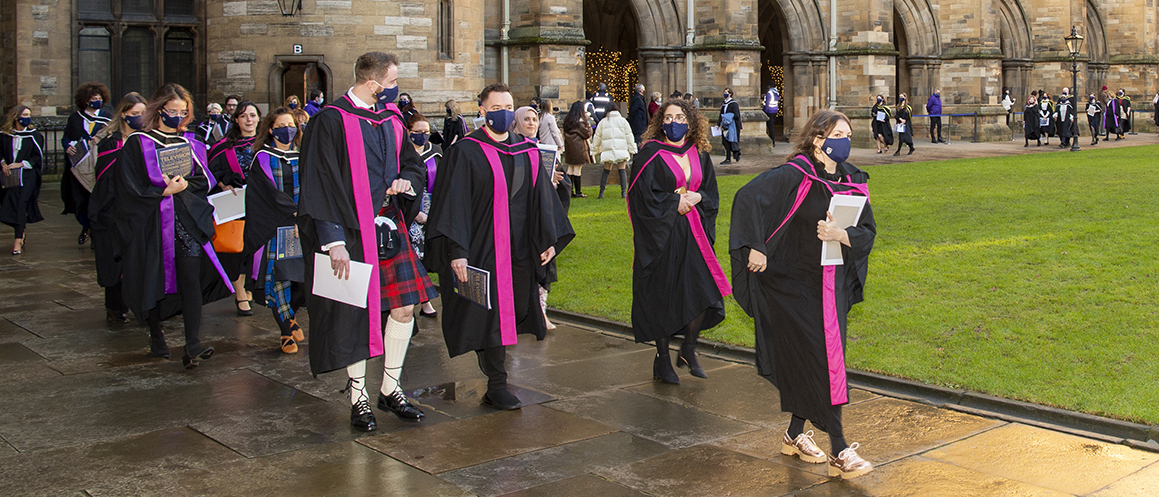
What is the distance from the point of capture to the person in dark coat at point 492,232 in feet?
19.6

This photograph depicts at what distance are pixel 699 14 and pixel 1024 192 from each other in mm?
13605

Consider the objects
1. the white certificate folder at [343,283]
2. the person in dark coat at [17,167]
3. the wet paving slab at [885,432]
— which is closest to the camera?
the wet paving slab at [885,432]

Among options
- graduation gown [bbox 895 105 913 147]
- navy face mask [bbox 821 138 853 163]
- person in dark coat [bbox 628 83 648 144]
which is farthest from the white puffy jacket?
graduation gown [bbox 895 105 913 147]

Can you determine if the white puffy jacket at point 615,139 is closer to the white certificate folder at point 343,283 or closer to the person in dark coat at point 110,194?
the person in dark coat at point 110,194

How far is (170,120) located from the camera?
7098mm

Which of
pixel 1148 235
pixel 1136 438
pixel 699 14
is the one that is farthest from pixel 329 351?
pixel 699 14

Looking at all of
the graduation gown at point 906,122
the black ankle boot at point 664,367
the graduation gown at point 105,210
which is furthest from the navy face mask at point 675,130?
the graduation gown at point 906,122

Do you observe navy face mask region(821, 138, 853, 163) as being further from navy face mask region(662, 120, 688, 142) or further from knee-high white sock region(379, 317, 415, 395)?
knee-high white sock region(379, 317, 415, 395)

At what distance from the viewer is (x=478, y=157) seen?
6.05 m

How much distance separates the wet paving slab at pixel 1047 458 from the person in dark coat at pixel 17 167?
35.3 ft

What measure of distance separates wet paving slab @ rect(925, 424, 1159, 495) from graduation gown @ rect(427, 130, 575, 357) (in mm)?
2407

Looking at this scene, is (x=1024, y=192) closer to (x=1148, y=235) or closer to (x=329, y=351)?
(x=1148, y=235)

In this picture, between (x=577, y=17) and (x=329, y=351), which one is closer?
(x=329, y=351)

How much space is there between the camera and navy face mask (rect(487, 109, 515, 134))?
6.03 metres
